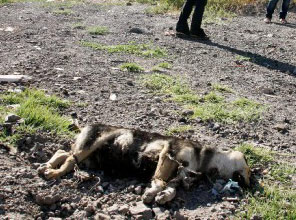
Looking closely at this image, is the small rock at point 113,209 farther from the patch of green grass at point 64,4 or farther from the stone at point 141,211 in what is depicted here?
the patch of green grass at point 64,4

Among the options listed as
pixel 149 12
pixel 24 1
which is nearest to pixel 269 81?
pixel 149 12

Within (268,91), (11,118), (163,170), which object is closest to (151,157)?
(163,170)

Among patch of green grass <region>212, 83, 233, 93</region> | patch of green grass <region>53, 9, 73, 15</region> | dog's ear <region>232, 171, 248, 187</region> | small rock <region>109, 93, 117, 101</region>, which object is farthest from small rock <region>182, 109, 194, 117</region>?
patch of green grass <region>53, 9, 73, 15</region>

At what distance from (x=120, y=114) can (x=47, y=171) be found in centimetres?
156

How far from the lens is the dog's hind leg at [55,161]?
146 inches

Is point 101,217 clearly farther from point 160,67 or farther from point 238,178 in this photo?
point 160,67

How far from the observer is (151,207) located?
11.0 feet

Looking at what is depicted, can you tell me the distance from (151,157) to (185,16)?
18.7 feet

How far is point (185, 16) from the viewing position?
8914 mm

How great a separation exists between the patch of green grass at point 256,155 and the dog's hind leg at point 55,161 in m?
1.64

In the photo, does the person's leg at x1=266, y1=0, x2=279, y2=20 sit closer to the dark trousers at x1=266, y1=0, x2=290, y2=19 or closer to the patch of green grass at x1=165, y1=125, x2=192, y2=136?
the dark trousers at x1=266, y1=0, x2=290, y2=19

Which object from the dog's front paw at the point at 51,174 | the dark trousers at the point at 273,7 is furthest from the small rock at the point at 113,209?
the dark trousers at the point at 273,7

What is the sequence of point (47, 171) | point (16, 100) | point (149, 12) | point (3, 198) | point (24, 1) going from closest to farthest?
point (3, 198)
point (47, 171)
point (16, 100)
point (149, 12)
point (24, 1)

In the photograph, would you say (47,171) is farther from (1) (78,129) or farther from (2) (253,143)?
(2) (253,143)
